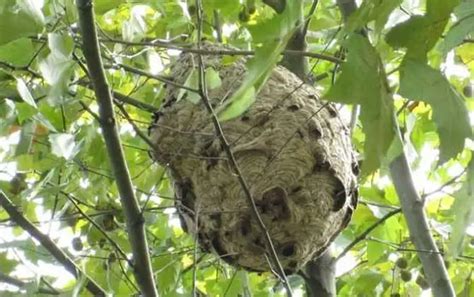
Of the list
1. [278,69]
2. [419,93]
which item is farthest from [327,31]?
[419,93]

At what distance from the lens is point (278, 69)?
5.95 feet

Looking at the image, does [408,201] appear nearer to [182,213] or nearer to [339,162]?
[339,162]

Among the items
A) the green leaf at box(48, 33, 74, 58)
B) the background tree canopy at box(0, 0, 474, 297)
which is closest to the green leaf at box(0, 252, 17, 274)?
the background tree canopy at box(0, 0, 474, 297)

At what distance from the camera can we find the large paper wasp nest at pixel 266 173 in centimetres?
160

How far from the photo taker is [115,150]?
144cm

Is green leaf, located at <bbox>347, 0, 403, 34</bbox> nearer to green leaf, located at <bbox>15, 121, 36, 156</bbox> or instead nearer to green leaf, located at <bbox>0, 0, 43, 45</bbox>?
green leaf, located at <bbox>0, 0, 43, 45</bbox>

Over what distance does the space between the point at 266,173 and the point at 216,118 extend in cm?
73

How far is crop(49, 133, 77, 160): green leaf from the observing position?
4.98ft

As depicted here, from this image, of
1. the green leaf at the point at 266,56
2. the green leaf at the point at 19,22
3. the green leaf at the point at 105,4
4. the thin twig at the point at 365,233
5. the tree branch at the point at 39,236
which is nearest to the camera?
the green leaf at the point at 266,56

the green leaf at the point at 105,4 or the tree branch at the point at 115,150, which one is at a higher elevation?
the green leaf at the point at 105,4

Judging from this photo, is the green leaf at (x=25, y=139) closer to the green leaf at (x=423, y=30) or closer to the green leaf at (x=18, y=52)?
the green leaf at (x=18, y=52)

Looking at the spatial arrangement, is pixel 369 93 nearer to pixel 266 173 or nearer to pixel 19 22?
pixel 19 22

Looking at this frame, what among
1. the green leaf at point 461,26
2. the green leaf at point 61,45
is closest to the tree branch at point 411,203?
the green leaf at point 61,45

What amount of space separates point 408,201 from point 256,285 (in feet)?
2.27
